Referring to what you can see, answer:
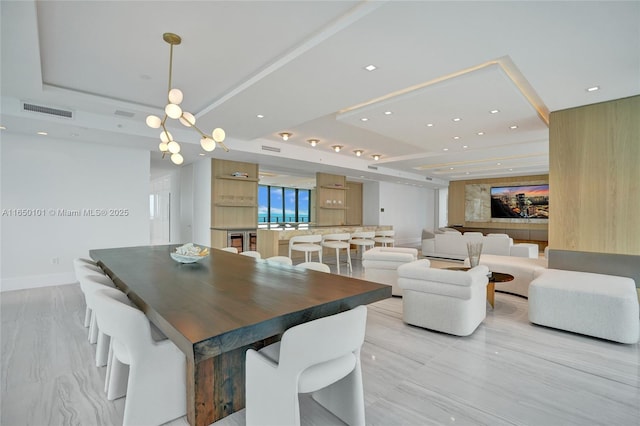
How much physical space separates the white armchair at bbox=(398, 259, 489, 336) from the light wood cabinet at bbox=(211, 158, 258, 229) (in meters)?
4.78

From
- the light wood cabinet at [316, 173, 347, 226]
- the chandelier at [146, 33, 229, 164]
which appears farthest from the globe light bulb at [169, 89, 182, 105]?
the light wood cabinet at [316, 173, 347, 226]

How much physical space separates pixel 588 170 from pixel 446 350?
3.07 meters

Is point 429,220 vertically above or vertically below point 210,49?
below

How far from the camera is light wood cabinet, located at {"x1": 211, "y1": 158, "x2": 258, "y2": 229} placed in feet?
22.8

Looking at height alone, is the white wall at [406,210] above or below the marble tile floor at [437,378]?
above

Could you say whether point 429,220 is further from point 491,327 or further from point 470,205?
point 491,327

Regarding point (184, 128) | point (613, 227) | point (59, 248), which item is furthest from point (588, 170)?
point (59, 248)

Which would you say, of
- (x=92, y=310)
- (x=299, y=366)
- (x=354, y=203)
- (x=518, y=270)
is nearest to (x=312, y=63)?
(x=299, y=366)

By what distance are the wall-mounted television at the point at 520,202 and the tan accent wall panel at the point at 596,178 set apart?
8018 millimetres

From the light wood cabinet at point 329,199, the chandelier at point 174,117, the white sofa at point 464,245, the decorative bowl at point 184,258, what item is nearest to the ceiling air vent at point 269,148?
the light wood cabinet at point 329,199

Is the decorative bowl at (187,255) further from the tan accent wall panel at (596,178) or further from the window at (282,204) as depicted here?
the window at (282,204)

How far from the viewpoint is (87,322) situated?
3262 mm

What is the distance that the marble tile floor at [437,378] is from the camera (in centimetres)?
187

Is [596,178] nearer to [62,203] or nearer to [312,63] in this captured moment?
[312,63]
